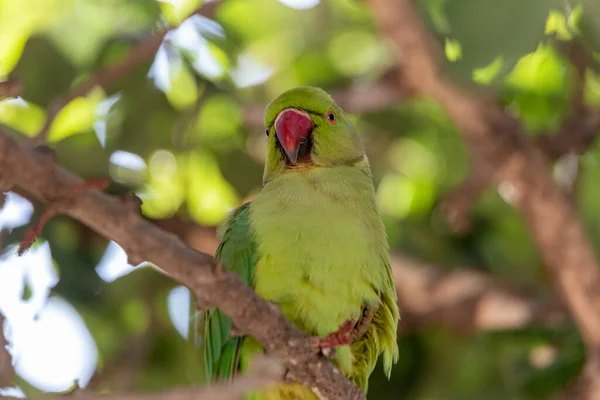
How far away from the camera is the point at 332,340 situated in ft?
6.22

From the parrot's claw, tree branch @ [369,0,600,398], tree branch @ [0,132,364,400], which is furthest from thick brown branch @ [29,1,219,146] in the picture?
tree branch @ [0,132,364,400]

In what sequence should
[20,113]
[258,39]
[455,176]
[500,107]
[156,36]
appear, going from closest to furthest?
[156,36] → [500,107] → [20,113] → [455,176] → [258,39]

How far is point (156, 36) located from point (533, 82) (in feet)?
6.89

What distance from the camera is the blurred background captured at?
2.95 metres

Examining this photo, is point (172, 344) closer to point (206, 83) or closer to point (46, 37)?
point (206, 83)

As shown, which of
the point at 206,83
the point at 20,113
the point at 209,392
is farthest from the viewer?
the point at 20,113

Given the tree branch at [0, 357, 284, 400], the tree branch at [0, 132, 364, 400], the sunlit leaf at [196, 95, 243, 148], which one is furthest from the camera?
the sunlit leaf at [196, 95, 243, 148]

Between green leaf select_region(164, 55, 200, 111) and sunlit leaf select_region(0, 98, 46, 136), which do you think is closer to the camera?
green leaf select_region(164, 55, 200, 111)

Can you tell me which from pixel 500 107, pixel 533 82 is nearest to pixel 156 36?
pixel 500 107

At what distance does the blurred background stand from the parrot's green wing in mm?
542

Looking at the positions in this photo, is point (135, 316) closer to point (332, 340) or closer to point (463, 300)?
point (463, 300)

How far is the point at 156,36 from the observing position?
2852mm

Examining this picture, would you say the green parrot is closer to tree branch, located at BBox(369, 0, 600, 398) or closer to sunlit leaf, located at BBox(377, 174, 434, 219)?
tree branch, located at BBox(369, 0, 600, 398)

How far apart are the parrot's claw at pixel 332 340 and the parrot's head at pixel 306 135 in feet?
2.43
